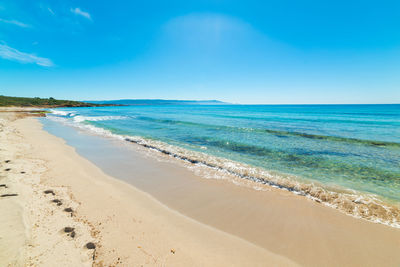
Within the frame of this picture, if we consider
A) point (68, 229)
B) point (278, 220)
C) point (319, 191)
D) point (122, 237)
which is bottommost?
point (278, 220)

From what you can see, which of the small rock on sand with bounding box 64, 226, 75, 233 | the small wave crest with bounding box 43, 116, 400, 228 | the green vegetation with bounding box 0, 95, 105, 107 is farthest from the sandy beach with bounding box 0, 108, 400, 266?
the green vegetation with bounding box 0, 95, 105, 107

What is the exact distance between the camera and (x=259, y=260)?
10.2ft

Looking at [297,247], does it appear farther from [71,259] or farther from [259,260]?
[71,259]

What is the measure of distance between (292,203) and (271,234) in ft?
6.43

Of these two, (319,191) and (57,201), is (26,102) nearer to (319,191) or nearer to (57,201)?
(57,201)

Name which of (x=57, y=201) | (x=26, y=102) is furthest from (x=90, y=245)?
(x=26, y=102)

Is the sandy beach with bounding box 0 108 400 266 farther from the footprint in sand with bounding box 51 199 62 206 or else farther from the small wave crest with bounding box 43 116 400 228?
the small wave crest with bounding box 43 116 400 228

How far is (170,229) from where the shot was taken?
3.82 meters

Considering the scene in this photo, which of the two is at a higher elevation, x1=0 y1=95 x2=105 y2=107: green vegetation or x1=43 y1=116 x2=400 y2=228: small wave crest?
x1=0 y1=95 x2=105 y2=107: green vegetation

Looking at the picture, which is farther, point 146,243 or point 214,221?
point 214,221

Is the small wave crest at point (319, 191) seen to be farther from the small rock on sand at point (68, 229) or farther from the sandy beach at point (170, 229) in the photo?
the small rock on sand at point (68, 229)

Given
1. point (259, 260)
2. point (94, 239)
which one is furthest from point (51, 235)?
point (259, 260)

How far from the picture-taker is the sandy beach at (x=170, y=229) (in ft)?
9.71

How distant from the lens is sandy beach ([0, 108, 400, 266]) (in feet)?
9.71
